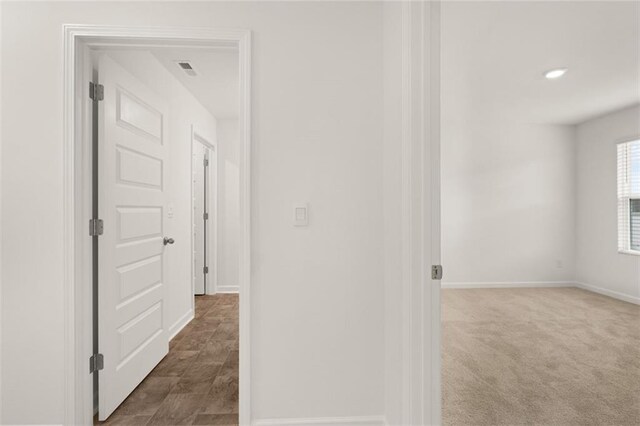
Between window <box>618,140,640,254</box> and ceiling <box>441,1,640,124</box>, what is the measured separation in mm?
656

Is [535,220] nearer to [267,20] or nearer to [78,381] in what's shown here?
[267,20]

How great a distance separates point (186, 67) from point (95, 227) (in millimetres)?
1734

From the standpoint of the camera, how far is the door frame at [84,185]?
176cm

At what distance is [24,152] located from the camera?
1.76 m

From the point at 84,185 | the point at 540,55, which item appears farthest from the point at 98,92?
the point at 540,55

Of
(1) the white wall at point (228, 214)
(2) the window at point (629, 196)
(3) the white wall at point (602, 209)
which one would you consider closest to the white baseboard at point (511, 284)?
(3) the white wall at point (602, 209)

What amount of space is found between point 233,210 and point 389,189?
378 cm

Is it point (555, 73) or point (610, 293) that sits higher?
point (555, 73)

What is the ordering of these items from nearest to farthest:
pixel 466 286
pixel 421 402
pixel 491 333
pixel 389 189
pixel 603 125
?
pixel 421 402
pixel 389 189
pixel 491 333
pixel 603 125
pixel 466 286

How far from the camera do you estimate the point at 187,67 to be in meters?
2.97

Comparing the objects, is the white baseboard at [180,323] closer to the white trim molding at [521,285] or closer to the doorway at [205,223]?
the doorway at [205,223]

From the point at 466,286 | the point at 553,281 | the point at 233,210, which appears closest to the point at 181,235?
the point at 233,210

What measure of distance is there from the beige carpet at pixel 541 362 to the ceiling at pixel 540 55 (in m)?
2.67

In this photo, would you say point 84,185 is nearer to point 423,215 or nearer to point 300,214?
point 300,214
